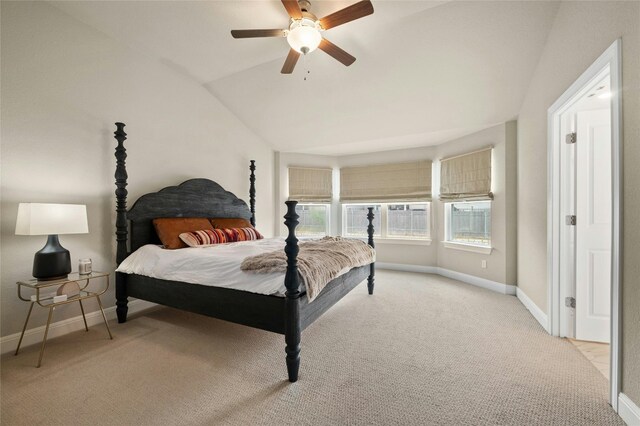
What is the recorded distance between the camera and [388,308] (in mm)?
3105

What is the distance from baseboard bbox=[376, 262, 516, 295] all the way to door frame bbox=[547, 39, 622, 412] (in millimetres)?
1192

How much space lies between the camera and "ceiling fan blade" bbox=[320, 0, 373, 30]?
6.17 feet

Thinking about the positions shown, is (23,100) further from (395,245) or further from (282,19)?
(395,245)

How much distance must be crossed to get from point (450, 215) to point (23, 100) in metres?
5.46

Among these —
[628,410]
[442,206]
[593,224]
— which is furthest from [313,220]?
[628,410]

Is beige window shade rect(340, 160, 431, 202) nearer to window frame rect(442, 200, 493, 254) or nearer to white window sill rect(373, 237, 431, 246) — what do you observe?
window frame rect(442, 200, 493, 254)

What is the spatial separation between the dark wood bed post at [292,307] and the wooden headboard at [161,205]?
209 centimetres

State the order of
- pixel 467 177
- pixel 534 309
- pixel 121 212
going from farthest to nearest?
pixel 467 177 → pixel 534 309 → pixel 121 212

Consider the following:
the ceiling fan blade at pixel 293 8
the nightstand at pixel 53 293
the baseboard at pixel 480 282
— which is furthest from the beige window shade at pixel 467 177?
the nightstand at pixel 53 293

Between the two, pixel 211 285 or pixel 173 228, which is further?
pixel 173 228

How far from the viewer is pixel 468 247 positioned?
4.17 m

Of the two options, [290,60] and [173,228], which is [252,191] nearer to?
[173,228]

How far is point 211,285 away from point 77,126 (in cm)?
210

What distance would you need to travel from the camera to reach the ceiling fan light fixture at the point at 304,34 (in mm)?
2092
